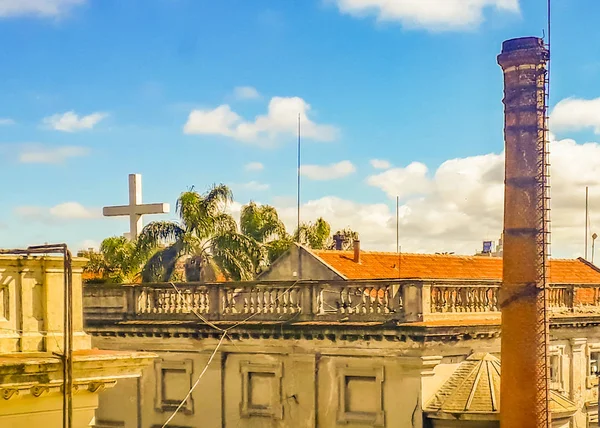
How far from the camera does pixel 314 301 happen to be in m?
21.7

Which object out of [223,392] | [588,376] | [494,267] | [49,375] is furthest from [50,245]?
[494,267]

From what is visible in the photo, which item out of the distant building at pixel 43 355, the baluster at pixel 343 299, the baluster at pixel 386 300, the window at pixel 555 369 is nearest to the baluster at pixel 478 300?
the baluster at pixel 386 300

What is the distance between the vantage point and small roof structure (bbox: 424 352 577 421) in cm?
1958

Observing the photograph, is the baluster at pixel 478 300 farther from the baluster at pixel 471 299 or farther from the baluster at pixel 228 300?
the baluster at pixel 228 300

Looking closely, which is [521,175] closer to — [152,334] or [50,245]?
[152,334]

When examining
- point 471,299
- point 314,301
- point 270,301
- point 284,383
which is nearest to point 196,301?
point 270,301

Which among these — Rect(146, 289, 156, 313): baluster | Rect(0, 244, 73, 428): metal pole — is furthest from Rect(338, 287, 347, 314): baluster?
Rect(0, 244, 73, 428): metal pole

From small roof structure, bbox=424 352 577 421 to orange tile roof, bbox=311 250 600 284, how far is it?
5909 millimetres

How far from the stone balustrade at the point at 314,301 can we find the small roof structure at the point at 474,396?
1.09 m

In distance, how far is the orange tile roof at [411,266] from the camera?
91.4 ft

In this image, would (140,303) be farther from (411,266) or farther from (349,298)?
(411,266)

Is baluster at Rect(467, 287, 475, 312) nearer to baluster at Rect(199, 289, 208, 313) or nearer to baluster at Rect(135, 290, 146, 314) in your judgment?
baluster at Rect(199, 289, 208, 313)

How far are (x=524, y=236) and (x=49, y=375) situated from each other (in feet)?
42.6

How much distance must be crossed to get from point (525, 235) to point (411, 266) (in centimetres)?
718
